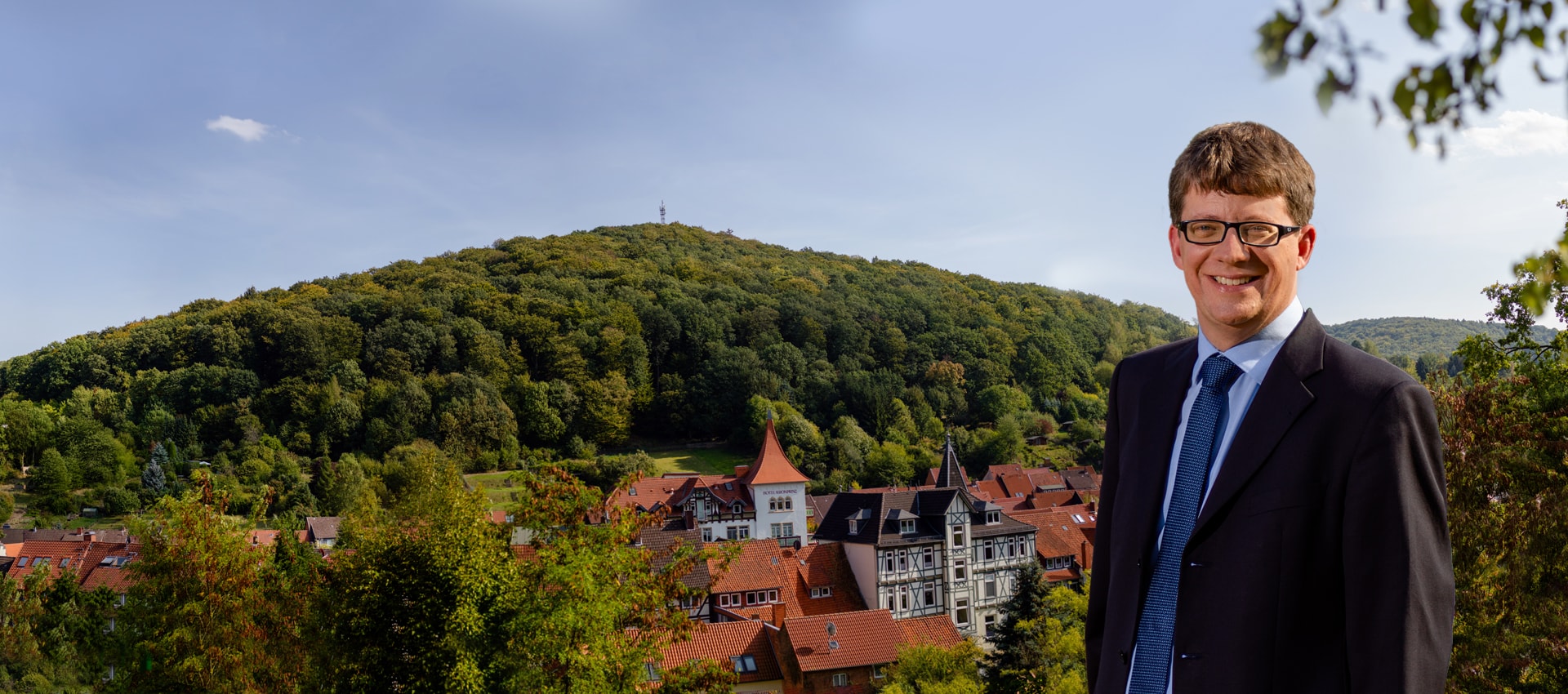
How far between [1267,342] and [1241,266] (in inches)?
7.0

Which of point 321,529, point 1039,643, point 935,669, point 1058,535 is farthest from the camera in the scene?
point 321,529

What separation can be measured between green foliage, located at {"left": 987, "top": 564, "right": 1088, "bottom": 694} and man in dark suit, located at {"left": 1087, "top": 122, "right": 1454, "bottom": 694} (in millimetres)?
17391

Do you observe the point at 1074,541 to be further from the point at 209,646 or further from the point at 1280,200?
the point at 1280,200

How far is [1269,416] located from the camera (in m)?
2.04

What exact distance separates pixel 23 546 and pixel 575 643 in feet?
133

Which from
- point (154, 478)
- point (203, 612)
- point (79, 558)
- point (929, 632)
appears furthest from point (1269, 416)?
point (154, 478)

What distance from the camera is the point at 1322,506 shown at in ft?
6.37

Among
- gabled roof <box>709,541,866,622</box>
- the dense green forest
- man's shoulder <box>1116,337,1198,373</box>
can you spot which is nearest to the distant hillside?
the dense green forest

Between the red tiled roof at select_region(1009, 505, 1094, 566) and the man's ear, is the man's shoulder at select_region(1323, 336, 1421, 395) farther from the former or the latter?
the red tiled roof at select_region(1009, 505, 1094, 566)

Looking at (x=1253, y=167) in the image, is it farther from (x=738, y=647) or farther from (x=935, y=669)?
(x=738, y=647)

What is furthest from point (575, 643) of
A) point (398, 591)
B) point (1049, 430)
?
point (1049, 430)

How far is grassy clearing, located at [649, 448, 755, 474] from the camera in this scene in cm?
6894

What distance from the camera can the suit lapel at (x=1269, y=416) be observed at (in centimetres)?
201

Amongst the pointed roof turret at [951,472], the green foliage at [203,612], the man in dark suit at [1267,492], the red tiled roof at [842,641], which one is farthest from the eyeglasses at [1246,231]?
the pointed roof turret at [951,472]
